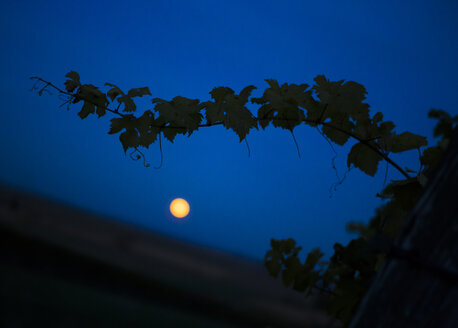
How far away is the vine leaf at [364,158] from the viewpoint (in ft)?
2.75

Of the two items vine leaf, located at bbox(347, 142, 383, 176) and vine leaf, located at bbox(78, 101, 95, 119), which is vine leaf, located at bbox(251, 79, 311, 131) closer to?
vine leaf, located at bbox(347, 142, 383, 176)

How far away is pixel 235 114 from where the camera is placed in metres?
0.82

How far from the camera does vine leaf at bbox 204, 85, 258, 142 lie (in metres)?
0.82

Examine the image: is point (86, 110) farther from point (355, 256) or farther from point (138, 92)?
point (355, 256)

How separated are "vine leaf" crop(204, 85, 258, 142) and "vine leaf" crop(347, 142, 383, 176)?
234 mm

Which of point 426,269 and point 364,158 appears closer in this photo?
point 426,269

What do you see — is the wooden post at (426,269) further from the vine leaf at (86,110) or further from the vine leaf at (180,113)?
the vine leaf at (86,110)

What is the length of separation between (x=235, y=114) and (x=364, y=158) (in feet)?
1.03

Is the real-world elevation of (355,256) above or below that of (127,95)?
below

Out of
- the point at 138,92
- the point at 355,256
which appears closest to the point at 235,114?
the point at 138,92

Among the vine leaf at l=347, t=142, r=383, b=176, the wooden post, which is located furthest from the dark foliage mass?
the wooden post

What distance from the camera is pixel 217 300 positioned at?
25.2ft

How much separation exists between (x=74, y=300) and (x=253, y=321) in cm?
356

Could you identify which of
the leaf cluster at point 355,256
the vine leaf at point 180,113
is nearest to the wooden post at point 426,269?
the leaf cluster at point 355,256
